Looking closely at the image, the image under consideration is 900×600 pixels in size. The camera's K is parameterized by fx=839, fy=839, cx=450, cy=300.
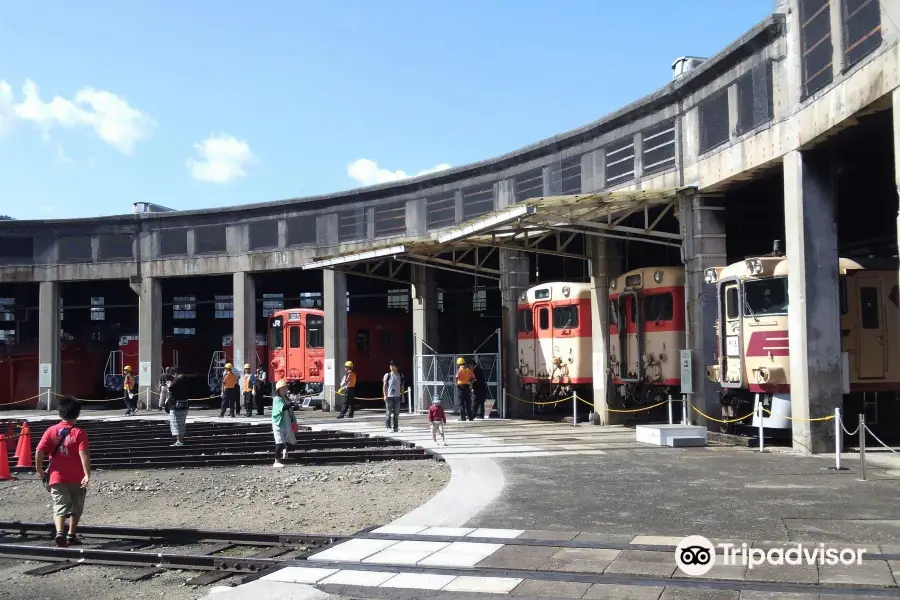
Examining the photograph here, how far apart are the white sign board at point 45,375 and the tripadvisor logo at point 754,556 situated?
105 ft

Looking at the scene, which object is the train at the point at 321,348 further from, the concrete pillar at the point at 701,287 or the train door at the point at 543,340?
the concrete pillar at the point at 701,287

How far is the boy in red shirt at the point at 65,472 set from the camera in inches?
362

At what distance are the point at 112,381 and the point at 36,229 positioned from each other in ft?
23.2

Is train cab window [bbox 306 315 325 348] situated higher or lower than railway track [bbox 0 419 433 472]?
higher

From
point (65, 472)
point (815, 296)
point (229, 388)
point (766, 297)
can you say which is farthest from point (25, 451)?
point (815, 296)

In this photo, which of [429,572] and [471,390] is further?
[471,390]

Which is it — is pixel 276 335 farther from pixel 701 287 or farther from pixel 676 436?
pixel 676 436

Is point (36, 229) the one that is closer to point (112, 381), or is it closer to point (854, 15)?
point (112, 381)

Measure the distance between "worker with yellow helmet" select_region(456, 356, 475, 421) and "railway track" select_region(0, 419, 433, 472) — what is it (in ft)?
12.9

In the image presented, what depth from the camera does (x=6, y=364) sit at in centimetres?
3444

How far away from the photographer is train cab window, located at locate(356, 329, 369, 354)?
32.3 m

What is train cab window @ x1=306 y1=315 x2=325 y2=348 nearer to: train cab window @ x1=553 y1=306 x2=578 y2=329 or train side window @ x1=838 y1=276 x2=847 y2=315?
train cab window @ x1=553 y1=306 x2=578 y2=329

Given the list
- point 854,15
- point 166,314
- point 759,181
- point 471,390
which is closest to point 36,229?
point 166,314

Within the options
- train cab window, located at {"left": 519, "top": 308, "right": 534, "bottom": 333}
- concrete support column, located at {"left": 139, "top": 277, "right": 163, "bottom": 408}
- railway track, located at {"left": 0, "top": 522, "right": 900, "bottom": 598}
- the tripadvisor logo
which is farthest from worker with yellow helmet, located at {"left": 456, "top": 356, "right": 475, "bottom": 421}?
the tripadvisor logo
